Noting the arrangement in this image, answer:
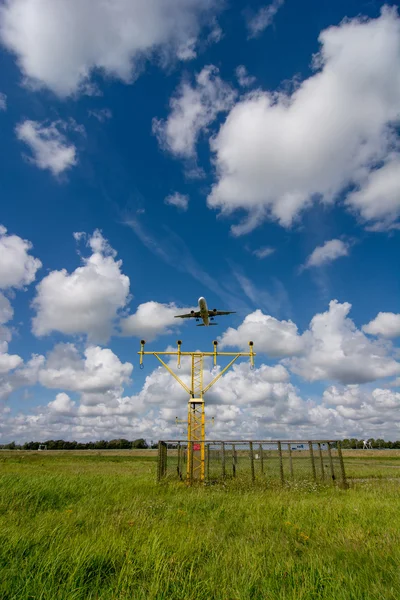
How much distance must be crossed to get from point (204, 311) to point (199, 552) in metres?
23.2

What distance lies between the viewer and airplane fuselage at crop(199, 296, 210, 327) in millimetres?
28127

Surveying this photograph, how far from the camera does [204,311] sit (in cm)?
2881

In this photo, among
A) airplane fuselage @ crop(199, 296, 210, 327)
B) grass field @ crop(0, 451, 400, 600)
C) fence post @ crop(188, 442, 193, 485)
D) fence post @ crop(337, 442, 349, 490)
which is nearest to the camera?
grass field @ crop(0, 451, 400, 600)

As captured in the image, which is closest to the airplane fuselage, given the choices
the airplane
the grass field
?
the airplane

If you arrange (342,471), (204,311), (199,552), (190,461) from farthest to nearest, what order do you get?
(204,311), (190,461), (342,471), (199,552)

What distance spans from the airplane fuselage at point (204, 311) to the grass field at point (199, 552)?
60.6 ft

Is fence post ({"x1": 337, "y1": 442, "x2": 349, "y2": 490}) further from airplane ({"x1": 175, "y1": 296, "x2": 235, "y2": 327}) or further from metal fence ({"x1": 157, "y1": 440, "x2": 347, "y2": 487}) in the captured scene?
airplane ({"x1": 175, "y1": 296, "x2": 235, "y2": 327})

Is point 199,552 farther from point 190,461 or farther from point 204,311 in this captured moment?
point 204,311

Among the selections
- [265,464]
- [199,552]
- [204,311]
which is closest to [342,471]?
[265,464]

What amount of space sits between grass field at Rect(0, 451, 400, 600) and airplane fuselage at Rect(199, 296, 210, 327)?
1848 centimetres

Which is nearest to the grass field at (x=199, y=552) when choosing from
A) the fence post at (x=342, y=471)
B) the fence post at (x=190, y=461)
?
the fence post at (x=342, y=471)

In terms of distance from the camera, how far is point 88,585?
4.64m

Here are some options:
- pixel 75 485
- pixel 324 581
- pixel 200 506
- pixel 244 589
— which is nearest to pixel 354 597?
pixel 324 581

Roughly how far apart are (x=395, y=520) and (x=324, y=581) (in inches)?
206
